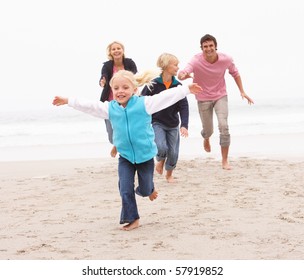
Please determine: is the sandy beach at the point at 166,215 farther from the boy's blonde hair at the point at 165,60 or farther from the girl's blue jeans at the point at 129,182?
the boy's blonde hair at the point at 165,60

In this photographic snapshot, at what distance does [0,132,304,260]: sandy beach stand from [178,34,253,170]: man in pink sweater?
0.71 metres

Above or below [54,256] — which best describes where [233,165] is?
below

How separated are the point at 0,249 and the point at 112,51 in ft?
12.8

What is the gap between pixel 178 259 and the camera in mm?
3770

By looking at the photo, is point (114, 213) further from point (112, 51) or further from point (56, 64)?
point (56, 64)

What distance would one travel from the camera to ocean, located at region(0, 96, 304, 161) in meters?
13.3

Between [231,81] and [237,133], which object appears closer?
[237,133]

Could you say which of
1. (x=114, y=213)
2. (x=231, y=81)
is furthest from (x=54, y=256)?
(x=231, y=81)

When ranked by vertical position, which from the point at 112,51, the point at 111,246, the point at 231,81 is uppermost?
the point at 112,51

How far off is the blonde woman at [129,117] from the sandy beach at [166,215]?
0.35 meters

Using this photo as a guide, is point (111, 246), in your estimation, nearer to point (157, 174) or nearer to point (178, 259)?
point (178, 259)

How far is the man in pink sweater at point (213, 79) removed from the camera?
25.7 ft
